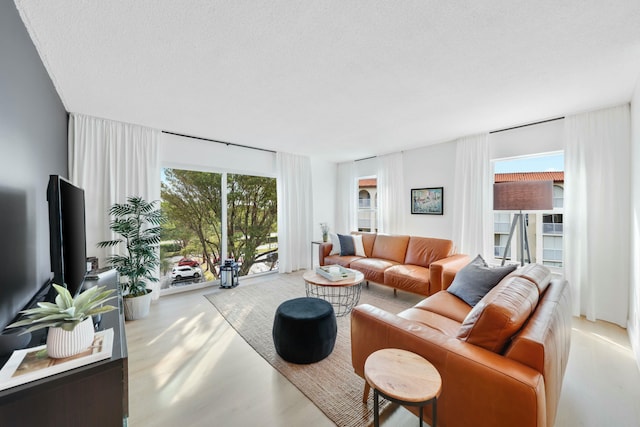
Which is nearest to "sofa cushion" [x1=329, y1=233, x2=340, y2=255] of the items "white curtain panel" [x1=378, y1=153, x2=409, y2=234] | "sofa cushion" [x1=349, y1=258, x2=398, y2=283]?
"sofa cushion" [x1=349, y1=258, x2=398, y2=283]

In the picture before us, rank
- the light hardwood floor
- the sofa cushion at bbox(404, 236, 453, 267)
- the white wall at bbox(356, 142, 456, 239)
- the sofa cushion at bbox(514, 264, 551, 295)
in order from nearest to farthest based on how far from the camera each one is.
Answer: the light hardwood floor → the sofa cushion at bbox(514, 264, 551, 295) → the sofa cushion at bbox(404, 236, 453, 267) → the white wall at bbox(356, 142, 456, 239)

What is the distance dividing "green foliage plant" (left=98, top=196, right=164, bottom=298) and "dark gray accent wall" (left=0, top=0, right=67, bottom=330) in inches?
39.7

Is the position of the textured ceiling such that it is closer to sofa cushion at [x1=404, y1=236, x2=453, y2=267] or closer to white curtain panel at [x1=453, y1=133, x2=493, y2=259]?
white curtain panel at [x1=453, y1=133, x2=493, y2=259]

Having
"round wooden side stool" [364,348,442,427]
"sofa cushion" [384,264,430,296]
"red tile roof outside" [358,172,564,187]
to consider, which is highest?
"red tile roof outside" [358,172,564,187]

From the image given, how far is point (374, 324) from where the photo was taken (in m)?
1.60

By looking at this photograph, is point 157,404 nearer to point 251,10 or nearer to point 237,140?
point 251,10

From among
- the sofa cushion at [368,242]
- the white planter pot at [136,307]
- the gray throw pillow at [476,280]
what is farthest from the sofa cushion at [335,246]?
the white planter pot at [136,307]

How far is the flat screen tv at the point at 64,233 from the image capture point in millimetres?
1147

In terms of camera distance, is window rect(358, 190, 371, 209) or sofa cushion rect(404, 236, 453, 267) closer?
sofa cushion rect(404, 236, 453, 267)

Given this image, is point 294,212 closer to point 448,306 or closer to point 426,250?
point 426,250

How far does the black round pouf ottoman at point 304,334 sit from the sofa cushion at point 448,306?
2.70 ft

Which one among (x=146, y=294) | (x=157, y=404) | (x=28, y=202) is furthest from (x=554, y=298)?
(x=146, y=294)

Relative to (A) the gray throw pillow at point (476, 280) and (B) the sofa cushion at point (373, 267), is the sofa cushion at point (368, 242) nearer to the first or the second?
(B) the sofa cushion at point (373, 267)

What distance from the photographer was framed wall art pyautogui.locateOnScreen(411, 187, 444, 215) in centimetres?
437
